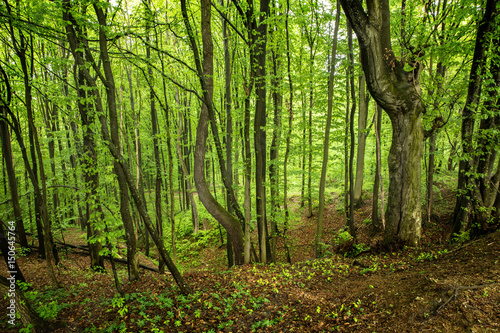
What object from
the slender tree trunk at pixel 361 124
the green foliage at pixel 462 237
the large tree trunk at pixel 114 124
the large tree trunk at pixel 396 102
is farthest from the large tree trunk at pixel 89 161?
the slender tree trunk at pixel 361 124

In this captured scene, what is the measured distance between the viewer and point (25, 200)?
10.3 meters

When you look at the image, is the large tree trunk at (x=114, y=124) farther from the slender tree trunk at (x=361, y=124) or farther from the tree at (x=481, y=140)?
the slender tree trunk at (x=361, y=124)

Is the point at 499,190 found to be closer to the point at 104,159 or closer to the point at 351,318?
the point at 351,318

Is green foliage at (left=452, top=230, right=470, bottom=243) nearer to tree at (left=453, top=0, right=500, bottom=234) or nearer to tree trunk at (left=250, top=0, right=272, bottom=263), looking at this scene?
tree at (left=453, top=0, right=500, bottom=234)

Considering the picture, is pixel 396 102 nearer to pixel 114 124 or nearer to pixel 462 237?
pixel 462 237

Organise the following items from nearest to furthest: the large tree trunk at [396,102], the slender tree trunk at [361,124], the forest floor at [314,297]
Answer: the forest floor at [314,297] → the large tree trunk at [396,102] → the slender tree trunk at [361,124]

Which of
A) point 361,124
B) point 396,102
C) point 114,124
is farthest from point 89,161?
point 361,124

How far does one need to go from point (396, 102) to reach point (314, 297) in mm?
4575

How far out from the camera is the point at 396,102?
500 centimetres

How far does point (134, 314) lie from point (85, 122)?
4.23 meters

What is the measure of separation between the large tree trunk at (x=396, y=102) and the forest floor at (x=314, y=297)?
824 mm

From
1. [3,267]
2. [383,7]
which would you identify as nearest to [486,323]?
[383,7]

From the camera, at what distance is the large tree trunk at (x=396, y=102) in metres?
4.84

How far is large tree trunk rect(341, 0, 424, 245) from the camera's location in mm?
4844
